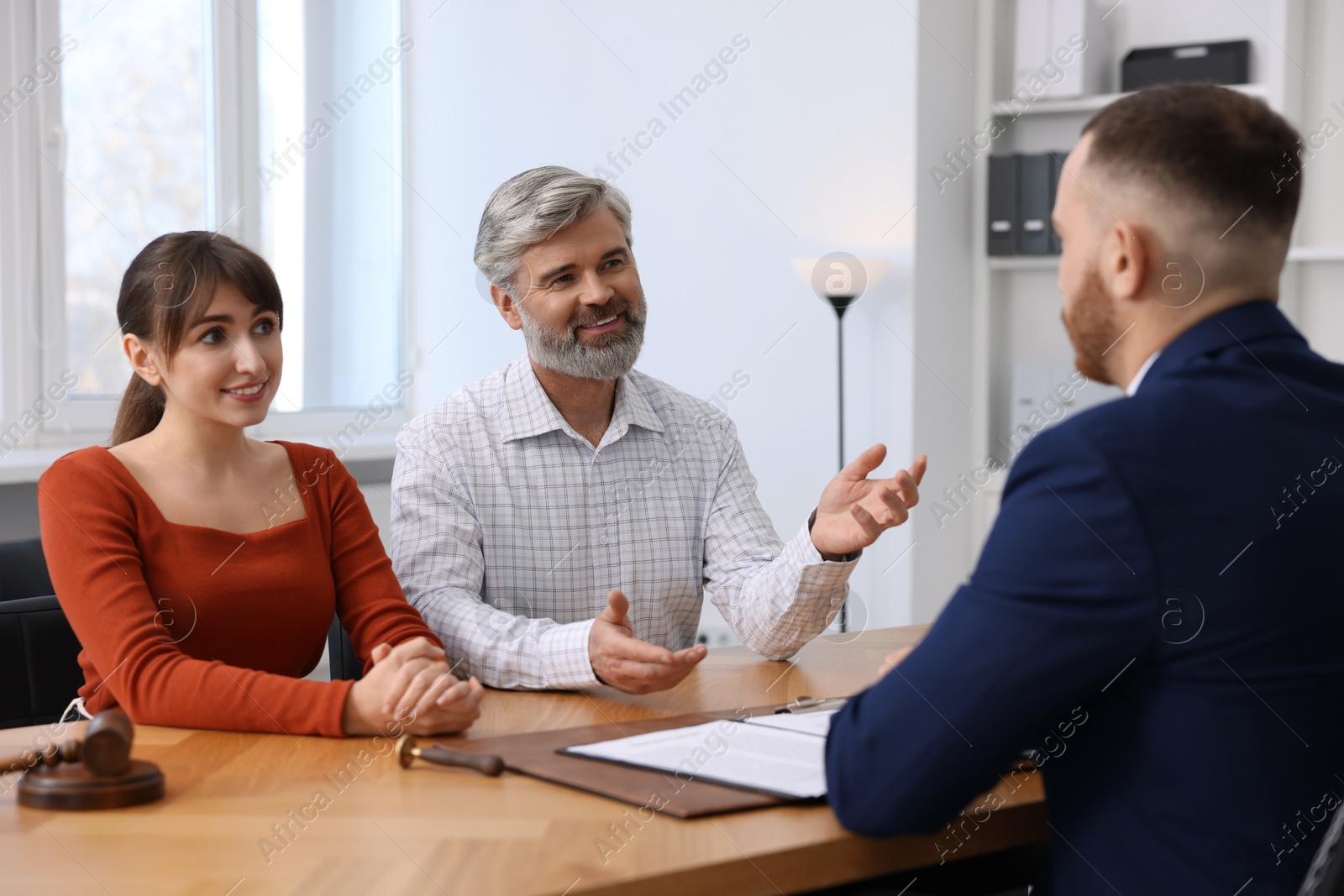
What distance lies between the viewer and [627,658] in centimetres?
161

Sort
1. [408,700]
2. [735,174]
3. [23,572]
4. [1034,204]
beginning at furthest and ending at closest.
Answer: [735,174]
[1034,204]
[23,572]
[408,700]

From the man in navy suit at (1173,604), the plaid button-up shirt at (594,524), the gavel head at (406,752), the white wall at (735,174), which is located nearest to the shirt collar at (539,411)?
the plaid button-up shirt at (594,524)

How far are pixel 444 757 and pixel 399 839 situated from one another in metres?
0.21

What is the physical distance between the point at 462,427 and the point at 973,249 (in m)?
2.31

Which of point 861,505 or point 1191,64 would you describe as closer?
point 861,505

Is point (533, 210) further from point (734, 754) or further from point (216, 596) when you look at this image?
point (734, 754)

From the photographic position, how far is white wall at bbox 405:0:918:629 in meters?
3.82

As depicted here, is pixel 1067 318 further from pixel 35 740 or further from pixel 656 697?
pixel 35 740

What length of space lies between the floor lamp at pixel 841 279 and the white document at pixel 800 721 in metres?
2.22

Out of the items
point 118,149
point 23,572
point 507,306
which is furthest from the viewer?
point 118,149

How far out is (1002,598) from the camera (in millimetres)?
1054

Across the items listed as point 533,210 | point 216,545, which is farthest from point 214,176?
point 216,545

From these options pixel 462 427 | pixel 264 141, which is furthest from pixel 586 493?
pixel 264 141

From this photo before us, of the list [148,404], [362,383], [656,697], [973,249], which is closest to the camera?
[656,697]
